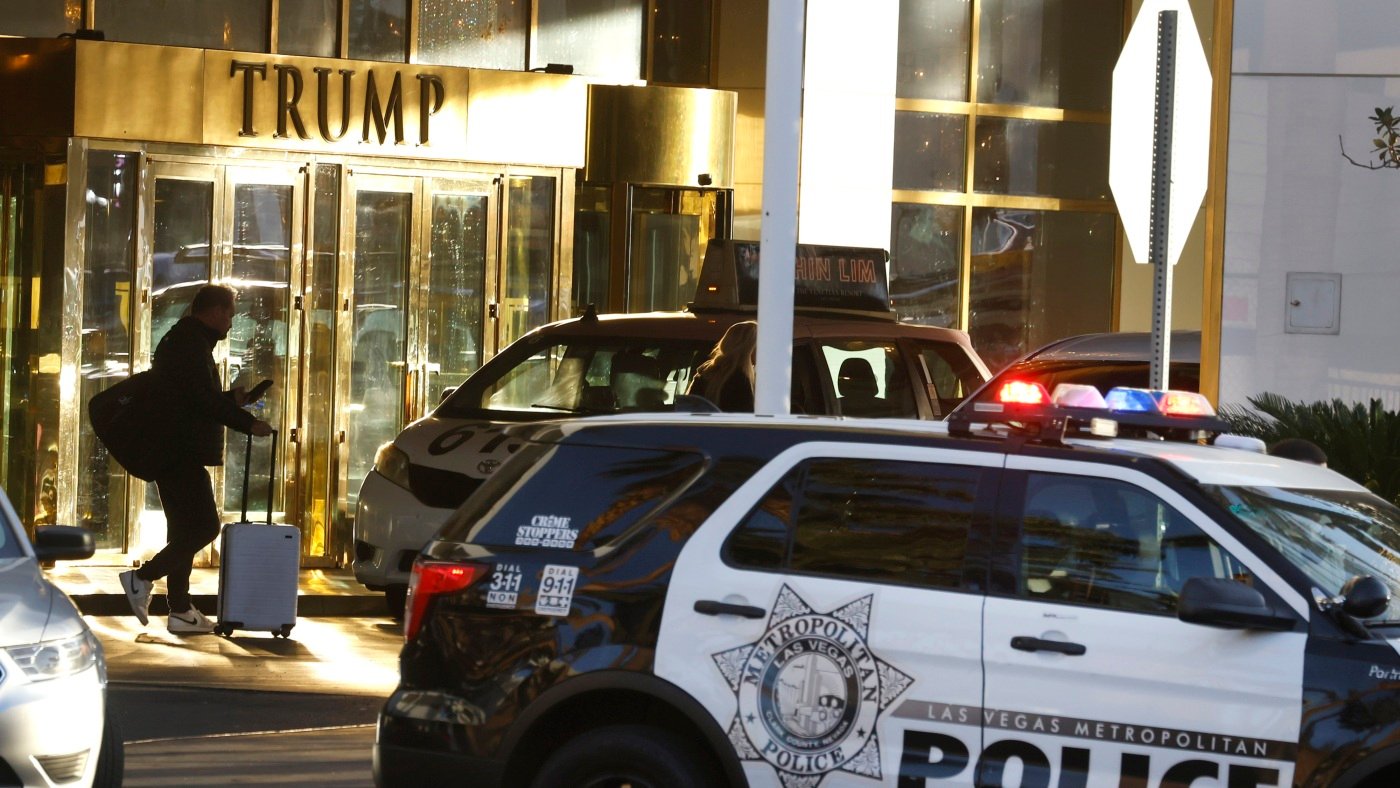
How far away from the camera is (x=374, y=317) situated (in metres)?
15.5

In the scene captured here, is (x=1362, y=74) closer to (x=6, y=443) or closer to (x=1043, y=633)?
(x=1043, y=633)

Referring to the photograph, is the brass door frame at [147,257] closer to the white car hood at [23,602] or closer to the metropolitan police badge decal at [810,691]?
the white car hood at [23,602]

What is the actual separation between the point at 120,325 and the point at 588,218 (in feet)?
16.3

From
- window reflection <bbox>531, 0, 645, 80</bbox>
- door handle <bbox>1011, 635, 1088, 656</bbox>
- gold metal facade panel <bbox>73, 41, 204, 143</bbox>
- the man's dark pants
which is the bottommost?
the man's dark pants

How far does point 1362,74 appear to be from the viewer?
10.7 meters

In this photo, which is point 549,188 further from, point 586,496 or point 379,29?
point 586,496

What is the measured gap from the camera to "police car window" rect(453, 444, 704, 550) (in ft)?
19.9

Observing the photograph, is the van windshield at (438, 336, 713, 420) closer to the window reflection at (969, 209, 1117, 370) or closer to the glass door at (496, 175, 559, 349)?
the glass door at (496, 175, 559, 349)

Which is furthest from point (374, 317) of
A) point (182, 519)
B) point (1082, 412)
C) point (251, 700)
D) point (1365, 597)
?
point (1365, 597)

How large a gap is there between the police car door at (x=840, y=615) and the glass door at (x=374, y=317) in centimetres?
978

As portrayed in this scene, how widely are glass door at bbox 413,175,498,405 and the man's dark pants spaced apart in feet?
12.3

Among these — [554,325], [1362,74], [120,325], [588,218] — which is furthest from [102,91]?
[1362,74]

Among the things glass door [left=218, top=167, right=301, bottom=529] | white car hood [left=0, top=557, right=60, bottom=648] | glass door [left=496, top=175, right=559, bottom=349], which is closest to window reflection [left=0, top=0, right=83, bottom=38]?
glass door [left=218, top=167, right=301, bottom=529]

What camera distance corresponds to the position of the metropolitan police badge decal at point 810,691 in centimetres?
563
